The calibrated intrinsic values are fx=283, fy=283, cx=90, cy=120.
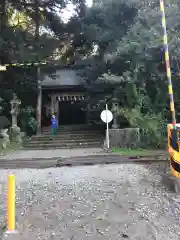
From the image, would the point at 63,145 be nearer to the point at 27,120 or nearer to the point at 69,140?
the point at 69,140

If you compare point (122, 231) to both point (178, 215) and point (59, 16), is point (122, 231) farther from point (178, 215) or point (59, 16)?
point (59, 16)

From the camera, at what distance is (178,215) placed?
4.66 m

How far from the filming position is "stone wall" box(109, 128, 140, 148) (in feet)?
40.9

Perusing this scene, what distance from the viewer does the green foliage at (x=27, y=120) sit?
1754cm

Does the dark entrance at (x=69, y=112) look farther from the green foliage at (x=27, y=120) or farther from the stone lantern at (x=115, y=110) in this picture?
the stone lantern at (x=115, y=110)

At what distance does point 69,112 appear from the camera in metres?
21.6

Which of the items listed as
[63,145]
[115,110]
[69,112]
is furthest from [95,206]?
[69,112]

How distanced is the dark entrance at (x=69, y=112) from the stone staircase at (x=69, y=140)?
351 centimetres

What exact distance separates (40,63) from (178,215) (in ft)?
43.4

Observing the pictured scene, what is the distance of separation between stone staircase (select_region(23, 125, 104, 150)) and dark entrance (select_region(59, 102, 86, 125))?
138 inches

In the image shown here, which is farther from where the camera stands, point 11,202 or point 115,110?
point 115,110

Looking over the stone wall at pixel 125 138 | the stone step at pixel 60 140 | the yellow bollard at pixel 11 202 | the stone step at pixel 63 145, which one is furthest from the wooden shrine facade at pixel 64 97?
the yellow bollard at pixel 11 202

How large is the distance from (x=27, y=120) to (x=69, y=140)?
12.5 ft

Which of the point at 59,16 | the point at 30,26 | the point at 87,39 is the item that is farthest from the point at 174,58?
the point at 30,26
